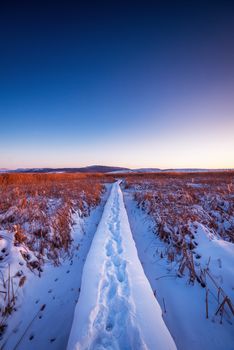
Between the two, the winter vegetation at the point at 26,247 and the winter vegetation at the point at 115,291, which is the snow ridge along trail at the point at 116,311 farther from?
the winter vegetation at the point at 26,247

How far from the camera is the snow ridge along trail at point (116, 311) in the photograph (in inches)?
64.6

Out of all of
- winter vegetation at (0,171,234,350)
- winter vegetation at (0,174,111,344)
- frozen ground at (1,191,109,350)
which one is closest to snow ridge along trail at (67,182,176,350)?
winter vegetation at (0,171,234,350)

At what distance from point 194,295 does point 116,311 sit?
4.43 ft

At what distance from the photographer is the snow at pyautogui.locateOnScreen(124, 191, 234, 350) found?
5.97 feet

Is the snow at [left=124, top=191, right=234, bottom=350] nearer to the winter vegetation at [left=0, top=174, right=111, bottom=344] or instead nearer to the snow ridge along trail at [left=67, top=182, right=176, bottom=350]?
the snow ridge along trail at [left=67, top=182, right=176, bottom=350]

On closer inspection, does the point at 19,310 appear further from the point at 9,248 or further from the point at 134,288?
the point at 134,288

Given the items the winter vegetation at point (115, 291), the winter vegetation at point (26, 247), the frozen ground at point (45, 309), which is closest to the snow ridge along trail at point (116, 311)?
the winter vegetation at point (115, 291)

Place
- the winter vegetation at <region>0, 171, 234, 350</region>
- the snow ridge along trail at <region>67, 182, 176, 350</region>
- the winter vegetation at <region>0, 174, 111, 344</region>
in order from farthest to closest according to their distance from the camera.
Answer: the winter vegetation at <region>0, 174, 111, 344</region> → the winter vegetation at <region>0, 171, 234, 350</region> → the snow ridge along trail at <region>67, 182, 176, 350</region>

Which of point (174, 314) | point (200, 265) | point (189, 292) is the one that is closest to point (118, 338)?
point (174, 314)

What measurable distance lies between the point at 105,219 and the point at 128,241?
6.66 feet

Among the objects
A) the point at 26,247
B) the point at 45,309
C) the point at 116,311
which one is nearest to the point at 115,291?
the point at 116,311

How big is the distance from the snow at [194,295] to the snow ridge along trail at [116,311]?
0.28 metres

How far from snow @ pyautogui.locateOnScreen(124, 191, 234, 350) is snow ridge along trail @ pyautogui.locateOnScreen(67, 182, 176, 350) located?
28 cm

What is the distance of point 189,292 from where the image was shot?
253 centimetres
